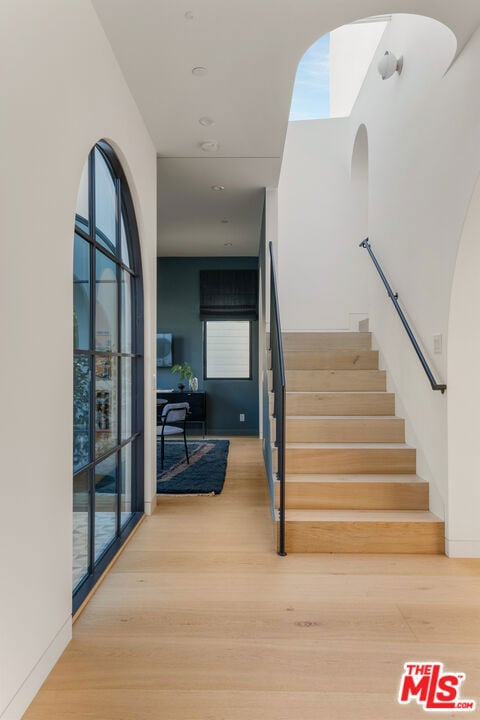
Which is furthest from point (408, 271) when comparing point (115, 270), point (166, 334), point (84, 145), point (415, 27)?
point (166, 334)

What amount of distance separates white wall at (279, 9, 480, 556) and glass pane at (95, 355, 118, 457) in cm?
186

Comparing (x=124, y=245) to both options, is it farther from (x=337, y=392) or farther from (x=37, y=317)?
(x=337, y=392)

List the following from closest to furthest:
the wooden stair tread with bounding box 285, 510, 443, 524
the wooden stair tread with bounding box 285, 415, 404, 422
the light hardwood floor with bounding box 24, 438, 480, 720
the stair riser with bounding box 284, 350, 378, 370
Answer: the light hardwood floor with bounding box 24, 438, 480, 720 → the wooden stair tread with bounding box 285, 510, 443, 524 → the wooden stair tread with bounding box 285, 415, 404, 422 → the stair riser with bounding box 284, 350, 378, 370

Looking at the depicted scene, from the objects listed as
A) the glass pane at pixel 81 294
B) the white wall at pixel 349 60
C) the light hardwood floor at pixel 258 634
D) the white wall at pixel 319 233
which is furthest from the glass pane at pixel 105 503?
the white wall at pixel 349 60

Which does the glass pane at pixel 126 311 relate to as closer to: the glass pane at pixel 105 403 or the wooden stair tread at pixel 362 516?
the glass pane at pixel 105 403

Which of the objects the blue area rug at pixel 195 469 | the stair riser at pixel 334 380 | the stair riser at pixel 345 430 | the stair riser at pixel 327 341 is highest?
the stair riser at pixel 327 341

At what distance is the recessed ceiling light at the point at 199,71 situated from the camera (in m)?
2.57

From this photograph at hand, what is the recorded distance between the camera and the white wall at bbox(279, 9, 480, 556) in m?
2.53

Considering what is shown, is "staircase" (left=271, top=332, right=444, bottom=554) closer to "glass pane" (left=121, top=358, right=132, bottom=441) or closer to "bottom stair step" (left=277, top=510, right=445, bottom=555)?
"bottom stair step" (left=277, top=510, right=445, bottom=555)

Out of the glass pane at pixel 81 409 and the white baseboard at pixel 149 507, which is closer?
the glass pane at pixel 81 409

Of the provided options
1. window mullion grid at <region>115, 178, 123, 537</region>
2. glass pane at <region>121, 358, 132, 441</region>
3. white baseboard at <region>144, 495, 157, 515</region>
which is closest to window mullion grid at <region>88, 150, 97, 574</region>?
window mullion grid at <region>115, 178, 123, 537</region>

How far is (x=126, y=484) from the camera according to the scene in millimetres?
3041

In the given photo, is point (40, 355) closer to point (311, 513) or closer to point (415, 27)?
point (311, 513)

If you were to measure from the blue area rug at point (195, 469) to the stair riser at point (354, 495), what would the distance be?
1122mm
